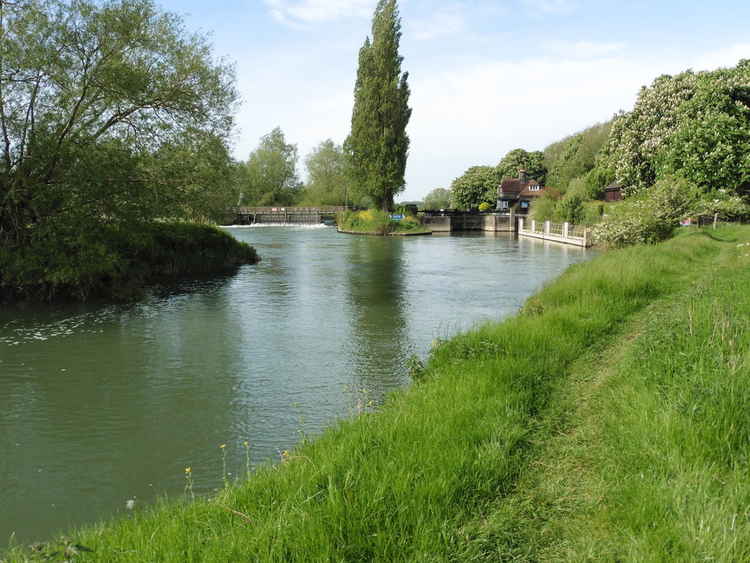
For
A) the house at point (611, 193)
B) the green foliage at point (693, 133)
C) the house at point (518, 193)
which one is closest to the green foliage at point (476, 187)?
the house at point (518, 193)

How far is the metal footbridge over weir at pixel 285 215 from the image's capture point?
80688 mm

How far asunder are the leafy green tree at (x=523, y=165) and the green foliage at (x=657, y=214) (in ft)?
236

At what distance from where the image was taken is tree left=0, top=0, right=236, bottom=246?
1716 centimetres

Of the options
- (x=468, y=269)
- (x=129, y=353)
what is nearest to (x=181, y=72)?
(x=129, y=353)

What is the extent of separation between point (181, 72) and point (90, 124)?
385cm

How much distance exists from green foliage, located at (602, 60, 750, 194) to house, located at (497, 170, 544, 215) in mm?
41418

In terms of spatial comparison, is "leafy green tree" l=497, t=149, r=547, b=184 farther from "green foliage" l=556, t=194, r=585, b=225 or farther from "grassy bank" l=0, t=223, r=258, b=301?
"grassy bank" l=0, t=223, r=258, b=301

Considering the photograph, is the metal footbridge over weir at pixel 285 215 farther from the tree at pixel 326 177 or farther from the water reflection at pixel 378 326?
the water reflection at pixel 378 326

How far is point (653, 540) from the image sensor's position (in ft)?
A: 11.0

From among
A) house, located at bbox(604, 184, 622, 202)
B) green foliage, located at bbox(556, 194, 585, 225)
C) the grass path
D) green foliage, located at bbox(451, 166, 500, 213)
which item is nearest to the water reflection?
the grass path

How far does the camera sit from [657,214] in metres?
27.0

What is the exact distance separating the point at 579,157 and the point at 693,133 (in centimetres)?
4414

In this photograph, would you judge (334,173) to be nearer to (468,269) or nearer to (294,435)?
(468,269)

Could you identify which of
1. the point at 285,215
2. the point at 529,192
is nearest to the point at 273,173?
the point at 285,215
